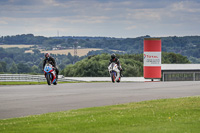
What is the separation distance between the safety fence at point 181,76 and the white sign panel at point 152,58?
30255mm

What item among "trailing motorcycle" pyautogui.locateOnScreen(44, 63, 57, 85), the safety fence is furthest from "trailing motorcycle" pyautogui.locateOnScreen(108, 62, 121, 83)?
the safety fence

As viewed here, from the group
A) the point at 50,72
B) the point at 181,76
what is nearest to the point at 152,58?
the point at 50,72

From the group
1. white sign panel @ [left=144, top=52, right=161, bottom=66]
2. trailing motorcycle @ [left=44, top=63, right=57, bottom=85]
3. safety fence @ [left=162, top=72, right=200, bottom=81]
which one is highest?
white sign panel @ [left=144, top=52, right=161, bottom=66]

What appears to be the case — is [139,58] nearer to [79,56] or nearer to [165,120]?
[79,56]

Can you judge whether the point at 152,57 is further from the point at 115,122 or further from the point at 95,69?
the point at 95,69

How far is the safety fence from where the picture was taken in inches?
3415

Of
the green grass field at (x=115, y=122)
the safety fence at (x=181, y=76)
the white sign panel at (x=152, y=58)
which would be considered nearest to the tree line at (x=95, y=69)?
the safety fence at (x=181, y=76)

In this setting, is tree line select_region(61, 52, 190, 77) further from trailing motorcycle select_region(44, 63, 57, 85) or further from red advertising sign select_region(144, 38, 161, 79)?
trailing motorcycle select_region(44, 63, 57, 85)

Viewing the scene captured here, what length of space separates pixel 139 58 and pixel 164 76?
65234 mm

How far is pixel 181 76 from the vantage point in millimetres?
88000

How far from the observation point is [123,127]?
473 inches

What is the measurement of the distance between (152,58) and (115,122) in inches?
1735

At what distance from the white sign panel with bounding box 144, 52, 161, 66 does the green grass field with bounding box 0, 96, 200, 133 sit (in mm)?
40090

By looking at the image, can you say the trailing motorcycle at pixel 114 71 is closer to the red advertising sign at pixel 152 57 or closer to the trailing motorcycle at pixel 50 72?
the trailing motorcycle at pixel 50 72
